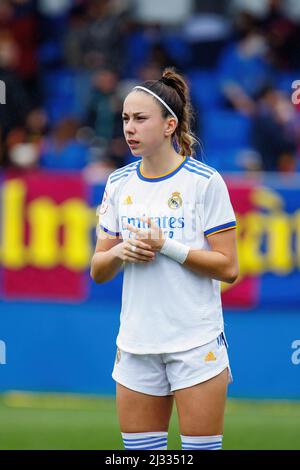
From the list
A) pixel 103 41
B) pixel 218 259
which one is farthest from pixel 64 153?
pixel 218 259

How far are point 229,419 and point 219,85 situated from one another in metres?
6.81

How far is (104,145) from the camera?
12094mm

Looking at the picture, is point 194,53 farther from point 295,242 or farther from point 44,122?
point 295,242

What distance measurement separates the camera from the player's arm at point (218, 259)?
4.75 metres

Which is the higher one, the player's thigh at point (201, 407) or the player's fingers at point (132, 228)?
the player's fingers at point (132, 228)

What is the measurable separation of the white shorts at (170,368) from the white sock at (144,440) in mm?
202

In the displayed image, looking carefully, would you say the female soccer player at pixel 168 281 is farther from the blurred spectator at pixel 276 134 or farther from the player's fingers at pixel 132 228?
the blurred spectator at pixel 276 134

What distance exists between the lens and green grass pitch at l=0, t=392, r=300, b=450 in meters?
7.39

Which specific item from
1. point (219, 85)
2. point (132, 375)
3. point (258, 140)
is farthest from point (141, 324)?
point (219, 85)

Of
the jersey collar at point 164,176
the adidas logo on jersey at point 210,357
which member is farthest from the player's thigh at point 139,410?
the jersey collar at point 164,176

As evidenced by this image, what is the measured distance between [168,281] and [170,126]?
74 centimetres

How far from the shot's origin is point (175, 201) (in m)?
4.82

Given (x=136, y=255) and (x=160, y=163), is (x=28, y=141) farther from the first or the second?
(x=136, y=255)

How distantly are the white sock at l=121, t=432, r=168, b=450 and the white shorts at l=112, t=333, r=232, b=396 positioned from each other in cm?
20
